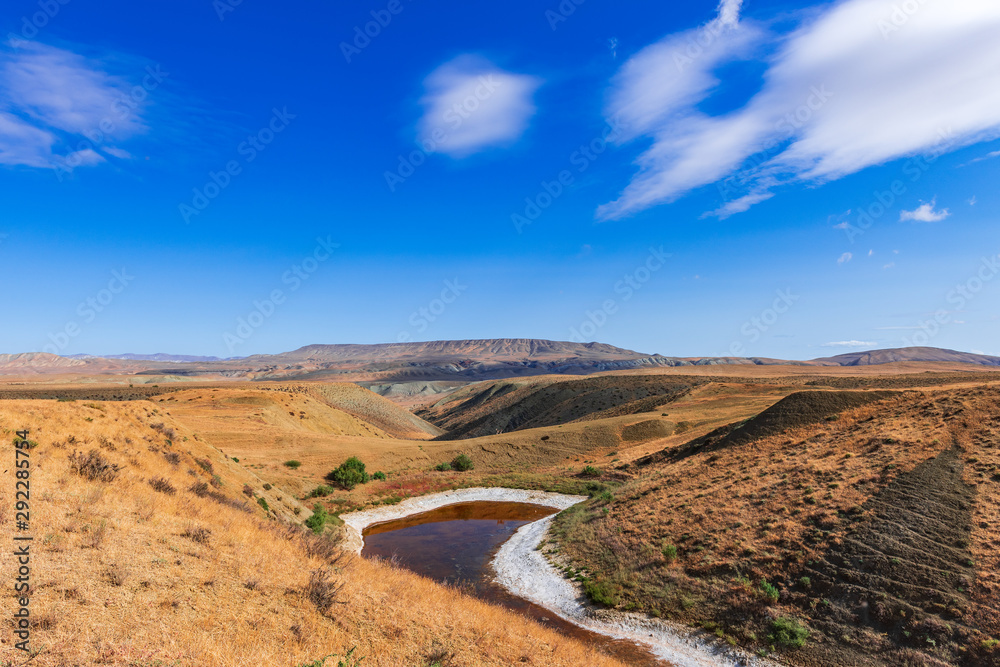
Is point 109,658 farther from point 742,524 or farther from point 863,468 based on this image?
point 863,468

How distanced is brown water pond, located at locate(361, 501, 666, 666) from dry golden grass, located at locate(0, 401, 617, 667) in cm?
438

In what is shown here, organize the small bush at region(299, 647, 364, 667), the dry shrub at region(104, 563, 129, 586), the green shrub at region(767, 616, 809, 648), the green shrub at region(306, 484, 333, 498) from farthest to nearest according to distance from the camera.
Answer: the green shrub at region(306, 484, 333, 498) → the green shrub at region(767, 616, 809, 648) → the dry shrub at region(104, 563, 129, 586) → the small bush at region(299, 647, 364, 667)

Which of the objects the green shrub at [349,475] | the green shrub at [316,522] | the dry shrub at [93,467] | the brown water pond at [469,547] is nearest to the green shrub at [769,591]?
the brown water pond at [469,547]

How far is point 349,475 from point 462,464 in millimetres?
11459

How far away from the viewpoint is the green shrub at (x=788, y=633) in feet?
46.7

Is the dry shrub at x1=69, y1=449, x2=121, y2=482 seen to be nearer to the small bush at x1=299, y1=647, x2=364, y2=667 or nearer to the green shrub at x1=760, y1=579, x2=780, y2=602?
the small bush at x1=299, y1=647, x2=364, y2=667

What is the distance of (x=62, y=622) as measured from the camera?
664cm

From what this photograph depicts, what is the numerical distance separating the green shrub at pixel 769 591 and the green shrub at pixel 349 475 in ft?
92.3

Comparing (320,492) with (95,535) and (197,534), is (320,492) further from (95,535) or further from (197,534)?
(95,535)

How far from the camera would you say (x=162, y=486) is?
1463 centimetres

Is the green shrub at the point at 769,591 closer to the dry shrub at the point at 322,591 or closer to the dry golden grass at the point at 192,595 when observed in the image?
the dry golden grass at the point at 192,595

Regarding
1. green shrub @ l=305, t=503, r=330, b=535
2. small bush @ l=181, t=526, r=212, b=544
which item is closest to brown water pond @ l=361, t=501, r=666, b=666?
green shrub @ l=305, t=503, r=330, b=535

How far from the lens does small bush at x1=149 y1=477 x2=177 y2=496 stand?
14.5m

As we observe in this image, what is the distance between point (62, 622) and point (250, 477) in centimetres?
2012
